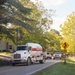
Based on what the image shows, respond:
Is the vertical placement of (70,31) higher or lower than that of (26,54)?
higher

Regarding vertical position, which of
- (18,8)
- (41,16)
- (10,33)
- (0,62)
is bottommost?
(0,62)

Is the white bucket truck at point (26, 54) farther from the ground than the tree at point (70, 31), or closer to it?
closer to it

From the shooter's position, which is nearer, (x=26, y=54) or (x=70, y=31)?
(x=26, y=54)

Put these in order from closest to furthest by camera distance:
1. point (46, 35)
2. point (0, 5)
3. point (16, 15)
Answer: point (0, 5)
point (16, 15)
point (46, 35)

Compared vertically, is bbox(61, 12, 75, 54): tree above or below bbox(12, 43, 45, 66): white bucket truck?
above

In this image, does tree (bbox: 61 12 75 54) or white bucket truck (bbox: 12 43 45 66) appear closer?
white bucket truck (bbox: 12 43 45 66)

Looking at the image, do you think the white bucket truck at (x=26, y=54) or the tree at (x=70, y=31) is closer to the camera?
the white bucket truck at (x=26, y=54)

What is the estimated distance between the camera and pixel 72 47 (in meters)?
69.1

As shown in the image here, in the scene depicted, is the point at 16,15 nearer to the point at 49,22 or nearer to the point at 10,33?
the point at 10,33

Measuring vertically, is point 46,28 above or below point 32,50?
above

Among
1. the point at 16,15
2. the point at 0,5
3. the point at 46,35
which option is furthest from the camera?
the point at 46,35

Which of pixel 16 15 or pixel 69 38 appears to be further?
pixel 69 38

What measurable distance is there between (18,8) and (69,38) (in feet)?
116

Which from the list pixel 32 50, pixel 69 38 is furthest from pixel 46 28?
pixel 32 50
